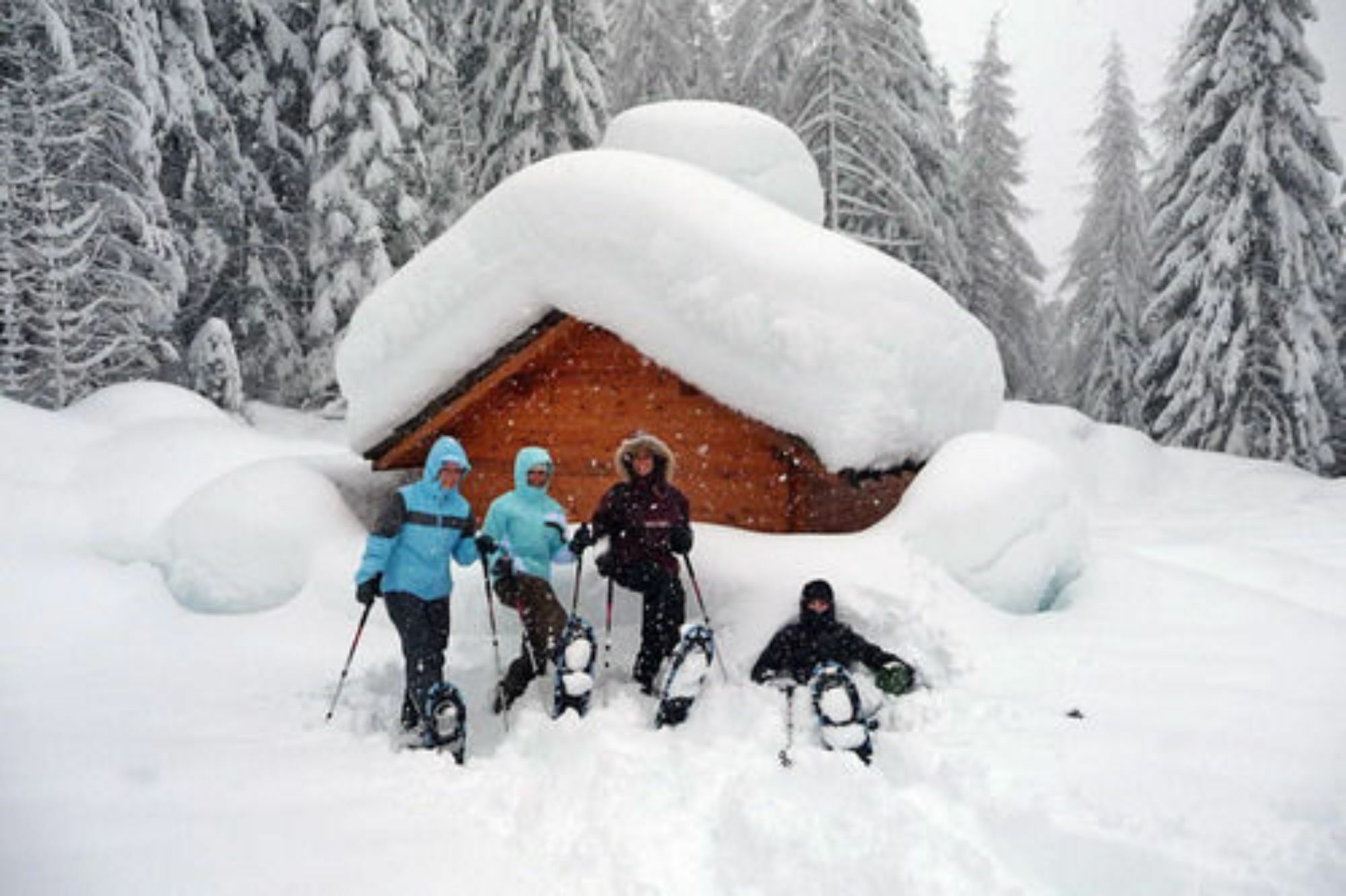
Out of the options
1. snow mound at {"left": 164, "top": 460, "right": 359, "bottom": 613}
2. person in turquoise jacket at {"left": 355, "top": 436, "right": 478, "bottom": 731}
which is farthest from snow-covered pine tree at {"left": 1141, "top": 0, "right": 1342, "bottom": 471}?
snow mound at {"left": 164, "top": 460, "right": 359, "bottom": 613}

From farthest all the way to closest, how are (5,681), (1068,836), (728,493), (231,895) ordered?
(728,493)
(5,681)
(1068,836)
(231,895)

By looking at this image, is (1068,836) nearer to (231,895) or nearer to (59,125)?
(231,895)

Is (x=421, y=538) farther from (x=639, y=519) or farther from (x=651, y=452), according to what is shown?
(x=651, y=452)

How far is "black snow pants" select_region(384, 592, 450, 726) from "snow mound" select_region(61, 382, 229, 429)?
7601 millimetres

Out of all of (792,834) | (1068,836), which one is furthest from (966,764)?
(792,834)

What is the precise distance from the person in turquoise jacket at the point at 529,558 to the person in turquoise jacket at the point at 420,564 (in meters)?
0.33

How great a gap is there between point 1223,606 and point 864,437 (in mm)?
2963

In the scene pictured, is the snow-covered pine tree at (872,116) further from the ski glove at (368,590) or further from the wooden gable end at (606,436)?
the ski glove at (368,590)

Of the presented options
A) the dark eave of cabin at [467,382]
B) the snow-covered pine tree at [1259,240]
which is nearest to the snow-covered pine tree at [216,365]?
the dark eave of cabin at [467,382]

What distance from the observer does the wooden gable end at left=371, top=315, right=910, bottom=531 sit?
7238 mm

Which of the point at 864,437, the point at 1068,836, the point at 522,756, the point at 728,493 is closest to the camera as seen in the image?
the point at 1068,836

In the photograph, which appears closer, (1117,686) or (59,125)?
(1117,686)

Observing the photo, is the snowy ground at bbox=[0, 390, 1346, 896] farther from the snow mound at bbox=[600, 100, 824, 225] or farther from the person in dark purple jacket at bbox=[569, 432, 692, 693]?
the snow mound at bbox=[600, 100, 824, 225]

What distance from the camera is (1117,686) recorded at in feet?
16.6
